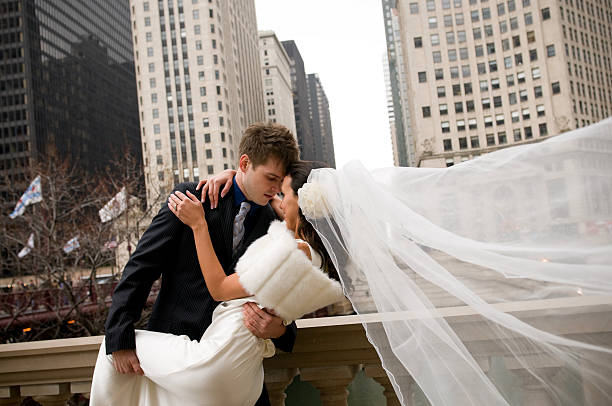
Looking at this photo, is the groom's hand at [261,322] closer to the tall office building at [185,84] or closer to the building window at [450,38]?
the building window at [450,38]

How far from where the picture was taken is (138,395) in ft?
7.35

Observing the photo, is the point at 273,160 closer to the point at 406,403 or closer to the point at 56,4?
the point at 406,403

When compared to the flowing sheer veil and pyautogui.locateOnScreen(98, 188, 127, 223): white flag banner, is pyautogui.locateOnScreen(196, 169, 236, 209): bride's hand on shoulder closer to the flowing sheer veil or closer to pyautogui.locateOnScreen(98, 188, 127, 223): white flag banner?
the flowing sheer veil

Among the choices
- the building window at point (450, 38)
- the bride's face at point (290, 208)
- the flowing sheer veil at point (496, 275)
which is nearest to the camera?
the flowing sheer veil at point (496, 275)

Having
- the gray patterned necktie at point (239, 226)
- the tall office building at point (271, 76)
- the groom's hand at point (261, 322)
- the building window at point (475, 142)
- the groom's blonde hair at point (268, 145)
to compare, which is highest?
the tall office building at point (271, 76)

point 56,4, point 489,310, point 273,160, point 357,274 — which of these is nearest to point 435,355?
point 489,310

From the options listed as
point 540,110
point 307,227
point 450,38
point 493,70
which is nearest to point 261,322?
point 307,227

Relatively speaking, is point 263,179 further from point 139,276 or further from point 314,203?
point 139,276

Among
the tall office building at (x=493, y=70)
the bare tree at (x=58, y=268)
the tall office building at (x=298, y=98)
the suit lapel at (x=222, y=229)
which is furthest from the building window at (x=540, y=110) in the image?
the tall office building at (x=298, y=98)

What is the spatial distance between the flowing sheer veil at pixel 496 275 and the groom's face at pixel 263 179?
498 mm

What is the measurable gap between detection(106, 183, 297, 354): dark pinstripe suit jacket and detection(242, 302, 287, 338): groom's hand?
0.83 ft

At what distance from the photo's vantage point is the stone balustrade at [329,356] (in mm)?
1816

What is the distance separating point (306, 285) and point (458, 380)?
2.23 feet

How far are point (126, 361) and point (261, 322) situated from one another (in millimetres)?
645
